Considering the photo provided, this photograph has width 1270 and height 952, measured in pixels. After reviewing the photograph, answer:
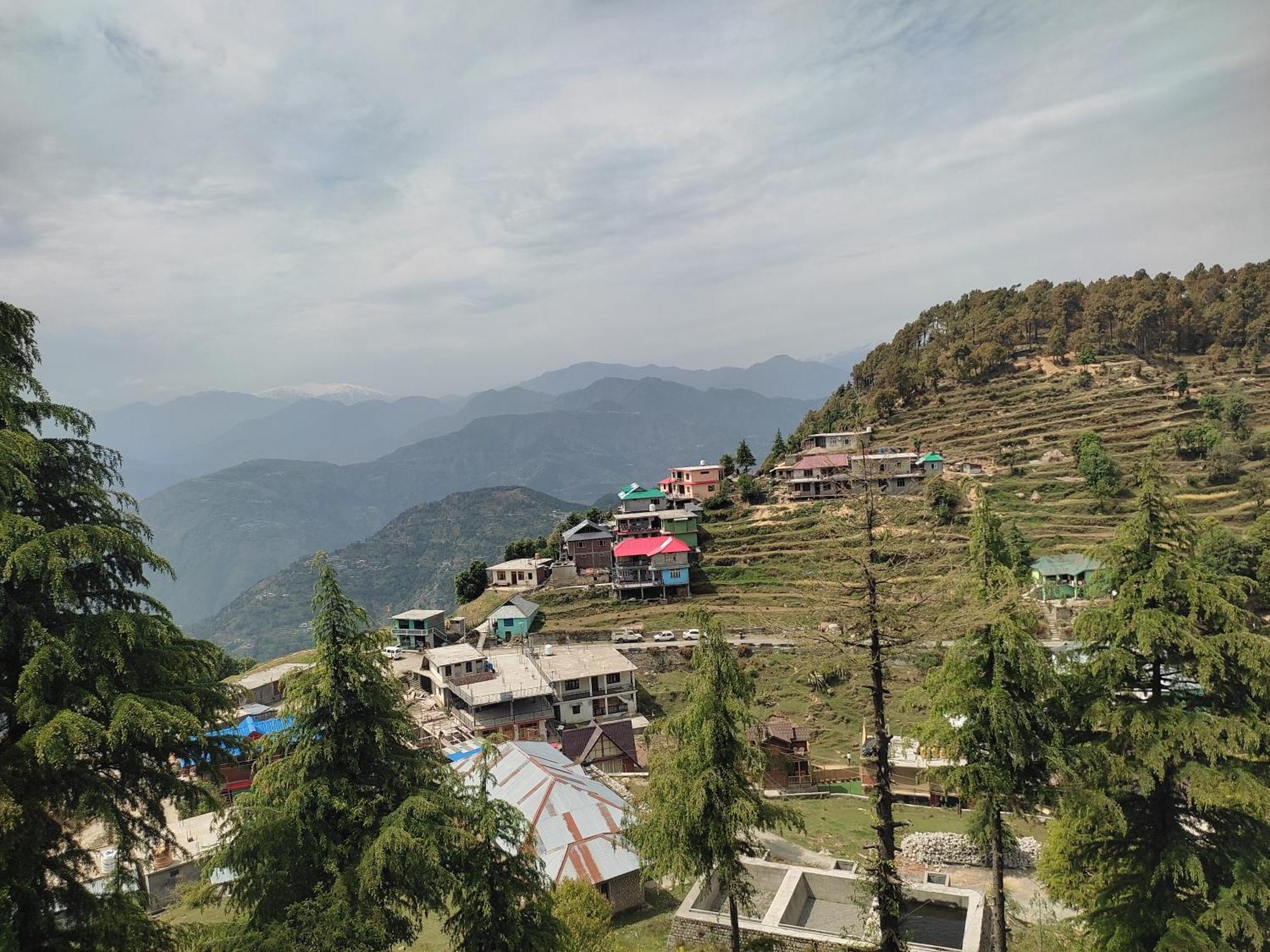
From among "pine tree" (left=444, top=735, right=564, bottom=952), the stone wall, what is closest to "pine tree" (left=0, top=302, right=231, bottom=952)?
"pine tree" (left=444, top=735, right=564, bottom=952)

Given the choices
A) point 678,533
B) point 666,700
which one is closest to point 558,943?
point 666,700

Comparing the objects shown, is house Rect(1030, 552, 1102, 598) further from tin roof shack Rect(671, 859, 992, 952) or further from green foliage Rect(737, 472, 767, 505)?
→ tin roof shack Rect(671, 859, 992, 952)

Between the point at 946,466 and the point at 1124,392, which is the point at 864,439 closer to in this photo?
the point at 946,466

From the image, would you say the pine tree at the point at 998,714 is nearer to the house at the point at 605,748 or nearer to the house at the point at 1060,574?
the house at the point at 605,748

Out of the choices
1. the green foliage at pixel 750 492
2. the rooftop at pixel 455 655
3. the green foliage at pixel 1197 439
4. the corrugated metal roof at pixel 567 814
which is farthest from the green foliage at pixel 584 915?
the green foliage at pixel 1197 439

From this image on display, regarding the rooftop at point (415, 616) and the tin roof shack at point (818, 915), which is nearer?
the tin roof shack at point (818, 915)

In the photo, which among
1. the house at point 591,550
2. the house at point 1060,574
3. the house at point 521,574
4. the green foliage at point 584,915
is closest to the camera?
the green foliage at point 584,915
